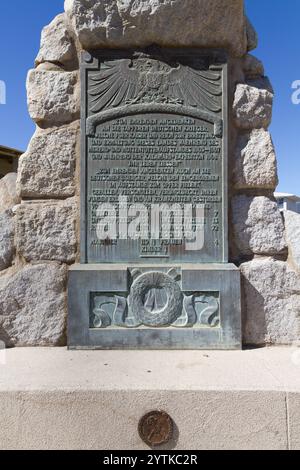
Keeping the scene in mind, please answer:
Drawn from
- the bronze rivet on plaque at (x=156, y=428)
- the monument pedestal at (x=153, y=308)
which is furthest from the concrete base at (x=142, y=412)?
the monument pedestal at (x=153, y=308)

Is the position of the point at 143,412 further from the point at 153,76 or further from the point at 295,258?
the point at 153,76

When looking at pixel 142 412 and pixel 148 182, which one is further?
pixel 148 182

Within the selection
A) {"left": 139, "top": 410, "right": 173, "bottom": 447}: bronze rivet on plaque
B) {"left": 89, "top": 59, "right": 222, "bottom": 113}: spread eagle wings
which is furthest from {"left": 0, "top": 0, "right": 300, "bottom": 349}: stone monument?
{"left": 139, "top": 410, "right": 173, "bottom": 447}: bronze rivet on plaque

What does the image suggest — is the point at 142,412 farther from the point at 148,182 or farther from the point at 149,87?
the point at 149,87

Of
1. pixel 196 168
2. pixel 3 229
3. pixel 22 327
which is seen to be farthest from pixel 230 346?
pixel 3 229

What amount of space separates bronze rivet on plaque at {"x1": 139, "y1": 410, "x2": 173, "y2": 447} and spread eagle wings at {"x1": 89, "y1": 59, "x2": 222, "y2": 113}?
90.6 inches

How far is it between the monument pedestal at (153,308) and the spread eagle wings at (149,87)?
4.50 feet

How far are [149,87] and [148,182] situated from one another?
0.79 meters

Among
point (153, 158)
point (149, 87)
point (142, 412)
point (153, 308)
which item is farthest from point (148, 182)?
point (142, 412)

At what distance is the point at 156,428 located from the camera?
198cm

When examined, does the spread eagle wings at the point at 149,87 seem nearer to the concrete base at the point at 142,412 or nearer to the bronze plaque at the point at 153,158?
the bronze plaque at the point at 153,158

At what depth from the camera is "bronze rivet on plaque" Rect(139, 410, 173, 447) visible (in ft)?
6.46

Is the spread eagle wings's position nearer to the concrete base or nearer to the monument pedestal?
the monument pedestal

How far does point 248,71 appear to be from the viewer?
3.09 m
